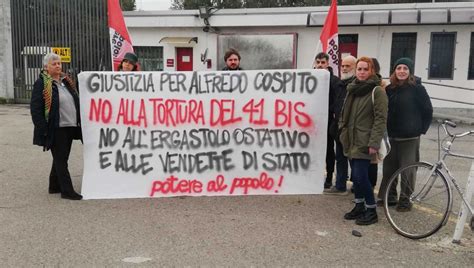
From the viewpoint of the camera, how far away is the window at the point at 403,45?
658 inches

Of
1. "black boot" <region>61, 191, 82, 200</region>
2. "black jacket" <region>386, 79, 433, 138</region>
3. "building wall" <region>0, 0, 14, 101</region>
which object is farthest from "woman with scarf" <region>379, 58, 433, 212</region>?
"building wall" <region>0, 0, 14, 101</region>

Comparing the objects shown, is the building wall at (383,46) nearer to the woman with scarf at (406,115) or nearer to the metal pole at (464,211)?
the woman with scarf at (406,115)

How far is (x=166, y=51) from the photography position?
19.6 m

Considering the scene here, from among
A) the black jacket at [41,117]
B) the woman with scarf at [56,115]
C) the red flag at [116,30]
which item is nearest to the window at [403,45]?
the red flag at [116,30]

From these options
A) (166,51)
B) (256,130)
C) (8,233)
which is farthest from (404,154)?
(166,51)

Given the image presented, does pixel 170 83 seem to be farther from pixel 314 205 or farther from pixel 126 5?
pixel 126 5

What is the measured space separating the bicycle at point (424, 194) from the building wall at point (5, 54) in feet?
57.6

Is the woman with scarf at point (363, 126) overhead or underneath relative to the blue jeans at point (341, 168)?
overhead

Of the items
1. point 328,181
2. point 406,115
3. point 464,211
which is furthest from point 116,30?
point 464,211

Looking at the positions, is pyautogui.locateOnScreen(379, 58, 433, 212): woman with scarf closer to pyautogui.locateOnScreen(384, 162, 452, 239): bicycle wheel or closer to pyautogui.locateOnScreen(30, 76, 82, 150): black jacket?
pyautogui.locateOnScreen(384, 162, 452, 239): bicycle wheel

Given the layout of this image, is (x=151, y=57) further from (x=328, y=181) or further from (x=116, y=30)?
(x=328, y=181)

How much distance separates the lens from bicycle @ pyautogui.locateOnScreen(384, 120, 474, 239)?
14.7 feet

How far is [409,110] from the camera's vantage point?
518 centimetres

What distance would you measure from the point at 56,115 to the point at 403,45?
14.2 metres
